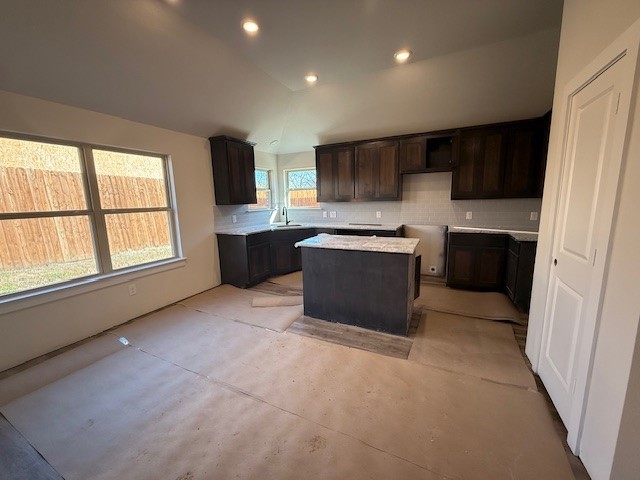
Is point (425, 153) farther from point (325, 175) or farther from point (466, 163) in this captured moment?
point (325, 175)

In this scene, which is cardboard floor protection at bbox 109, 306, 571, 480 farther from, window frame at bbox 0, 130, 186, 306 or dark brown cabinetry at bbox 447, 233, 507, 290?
dark brown cabinetry at bbox 447, 233, 507, 290

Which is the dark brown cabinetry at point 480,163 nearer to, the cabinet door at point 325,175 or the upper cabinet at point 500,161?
the upper cabinet at point 500,161

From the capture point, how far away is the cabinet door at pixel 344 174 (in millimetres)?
4715

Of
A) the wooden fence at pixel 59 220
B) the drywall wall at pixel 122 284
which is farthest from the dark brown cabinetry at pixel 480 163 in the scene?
the wooden fence at pixel 59 220

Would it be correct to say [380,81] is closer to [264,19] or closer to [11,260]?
[264,19]

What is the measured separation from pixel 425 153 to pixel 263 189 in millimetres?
3254

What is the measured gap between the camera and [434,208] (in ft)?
14.5

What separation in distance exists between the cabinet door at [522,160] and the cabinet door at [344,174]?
239cm

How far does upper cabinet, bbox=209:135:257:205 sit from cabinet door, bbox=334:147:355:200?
1.61 metres

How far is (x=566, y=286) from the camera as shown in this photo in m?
1.67

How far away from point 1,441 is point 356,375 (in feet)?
7.67

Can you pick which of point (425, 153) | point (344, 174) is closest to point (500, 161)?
point (425, 153)

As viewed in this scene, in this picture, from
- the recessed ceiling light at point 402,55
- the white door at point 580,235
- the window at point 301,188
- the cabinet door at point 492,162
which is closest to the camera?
the white door at point 580,235

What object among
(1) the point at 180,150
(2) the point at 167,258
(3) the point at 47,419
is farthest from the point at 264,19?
(3) the point at 47,419
